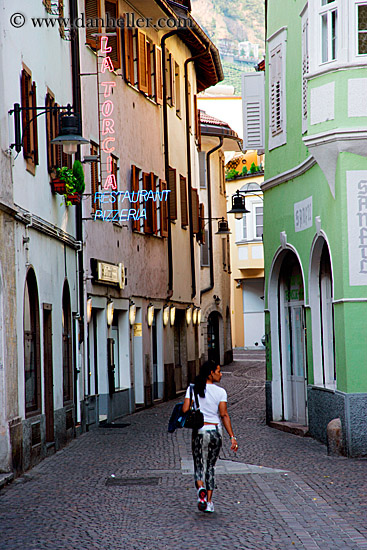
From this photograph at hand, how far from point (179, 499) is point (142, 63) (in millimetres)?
16885

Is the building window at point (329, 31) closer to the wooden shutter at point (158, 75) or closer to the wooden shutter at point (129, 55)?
the wooden shutter at point (129, 55)

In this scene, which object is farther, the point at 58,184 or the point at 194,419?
the point at 58,184

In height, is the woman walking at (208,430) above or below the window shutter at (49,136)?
→ below

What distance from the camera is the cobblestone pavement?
9.38 metres

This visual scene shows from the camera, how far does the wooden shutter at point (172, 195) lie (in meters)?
29.8

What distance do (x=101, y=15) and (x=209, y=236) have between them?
20.3m

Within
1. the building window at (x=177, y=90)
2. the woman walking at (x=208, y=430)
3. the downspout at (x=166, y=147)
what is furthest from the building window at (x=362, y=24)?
the building window at (x=177, y=90)

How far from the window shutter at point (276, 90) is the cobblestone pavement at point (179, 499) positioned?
5.77 m

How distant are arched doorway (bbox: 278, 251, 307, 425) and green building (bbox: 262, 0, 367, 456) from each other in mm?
20

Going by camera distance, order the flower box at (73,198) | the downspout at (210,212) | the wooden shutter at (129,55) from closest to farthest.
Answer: the flower box at (73,198) < the wooden shutter at (129,55) < the downspout at (210,212)

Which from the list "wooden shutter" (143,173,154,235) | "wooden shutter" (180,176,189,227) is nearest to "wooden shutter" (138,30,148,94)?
"wooden shutter" (143,173,154,235)

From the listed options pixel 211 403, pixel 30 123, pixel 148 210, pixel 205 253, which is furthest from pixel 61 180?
pixel 205 253

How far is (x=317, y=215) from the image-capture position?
17.2 meters

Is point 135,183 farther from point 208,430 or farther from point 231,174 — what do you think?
point 231,174
